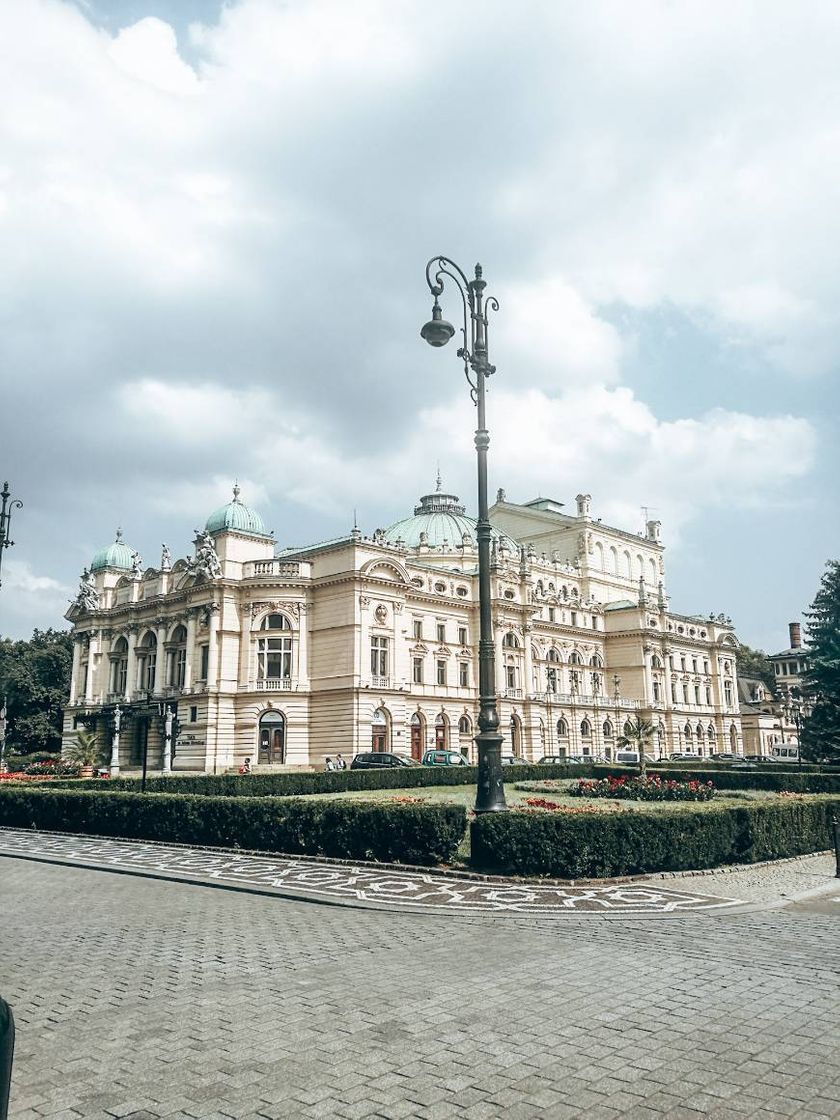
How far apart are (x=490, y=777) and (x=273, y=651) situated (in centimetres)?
4378

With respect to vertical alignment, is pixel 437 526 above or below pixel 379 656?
above

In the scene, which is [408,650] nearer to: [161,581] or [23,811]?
[161,581]

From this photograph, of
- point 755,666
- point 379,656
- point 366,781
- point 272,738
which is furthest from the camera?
point 755,666

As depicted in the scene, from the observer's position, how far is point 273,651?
2315 inches

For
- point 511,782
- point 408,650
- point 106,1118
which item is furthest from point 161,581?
point 106,1118

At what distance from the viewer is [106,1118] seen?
218 inches

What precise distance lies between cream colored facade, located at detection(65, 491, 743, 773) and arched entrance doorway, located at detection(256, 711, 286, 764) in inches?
3.8

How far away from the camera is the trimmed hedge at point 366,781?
3297 centimetres

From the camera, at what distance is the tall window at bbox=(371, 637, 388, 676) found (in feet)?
192

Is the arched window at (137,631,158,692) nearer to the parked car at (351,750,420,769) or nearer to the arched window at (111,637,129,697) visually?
the arched window at (111,637,129,697)

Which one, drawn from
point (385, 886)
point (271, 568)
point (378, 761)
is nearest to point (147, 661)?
point (271, 568)

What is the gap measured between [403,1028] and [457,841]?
9295 millimetres

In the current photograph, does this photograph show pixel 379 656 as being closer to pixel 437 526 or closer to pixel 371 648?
pixel 371 648

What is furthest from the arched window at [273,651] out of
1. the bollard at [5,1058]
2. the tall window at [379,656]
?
the bollard at [5,1058]
